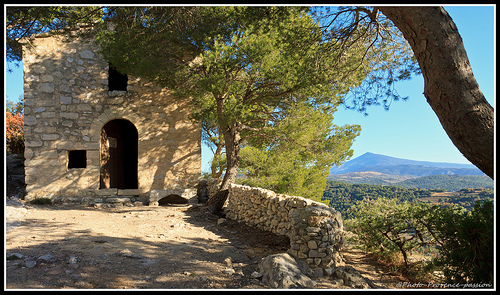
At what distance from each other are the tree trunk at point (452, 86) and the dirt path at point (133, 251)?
239cm

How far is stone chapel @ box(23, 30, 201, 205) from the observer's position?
9055 millimetres

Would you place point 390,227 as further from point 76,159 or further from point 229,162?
point 76,159

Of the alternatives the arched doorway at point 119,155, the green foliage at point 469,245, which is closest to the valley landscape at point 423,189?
the green foliage at point 469,245

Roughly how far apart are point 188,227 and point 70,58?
263 inches

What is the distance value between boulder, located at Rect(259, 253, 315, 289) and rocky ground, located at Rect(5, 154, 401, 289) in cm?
11

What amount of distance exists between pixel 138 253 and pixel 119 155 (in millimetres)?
8117

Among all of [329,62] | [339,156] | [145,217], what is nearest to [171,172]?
[145,217]

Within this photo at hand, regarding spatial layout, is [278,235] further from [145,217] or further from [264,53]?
[264,53]

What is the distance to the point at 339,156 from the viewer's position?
361 inches

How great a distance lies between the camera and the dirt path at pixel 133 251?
344 cm

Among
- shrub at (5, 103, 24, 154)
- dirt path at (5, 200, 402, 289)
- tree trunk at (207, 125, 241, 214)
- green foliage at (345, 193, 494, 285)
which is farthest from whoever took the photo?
shrub at (5, 103, 24, 154)

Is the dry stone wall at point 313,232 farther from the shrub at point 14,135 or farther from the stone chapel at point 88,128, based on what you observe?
the shrub at point 14,135

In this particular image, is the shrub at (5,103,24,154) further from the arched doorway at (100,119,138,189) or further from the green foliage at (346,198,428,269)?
the green foliage at (346,198,428,269)

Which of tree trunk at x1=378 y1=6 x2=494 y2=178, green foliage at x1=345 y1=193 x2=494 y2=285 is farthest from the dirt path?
tree trunk at x1=378 y1=6 x2=494 y2=178
